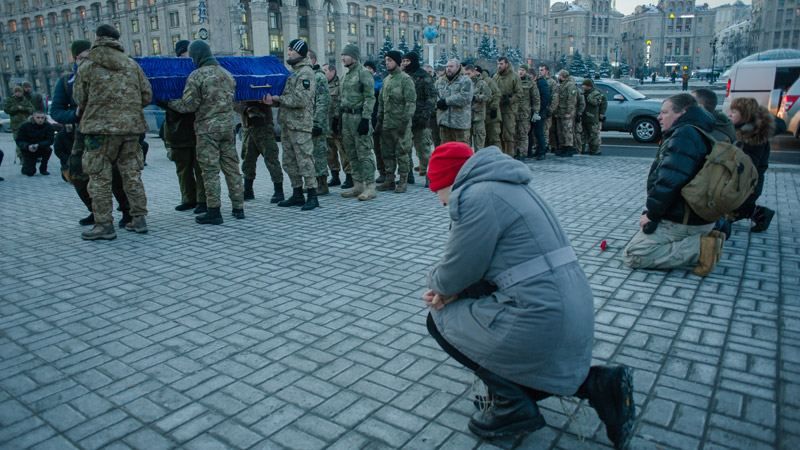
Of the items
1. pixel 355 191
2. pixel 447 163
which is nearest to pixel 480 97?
pixel 355 191

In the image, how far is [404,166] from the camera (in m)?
9.54

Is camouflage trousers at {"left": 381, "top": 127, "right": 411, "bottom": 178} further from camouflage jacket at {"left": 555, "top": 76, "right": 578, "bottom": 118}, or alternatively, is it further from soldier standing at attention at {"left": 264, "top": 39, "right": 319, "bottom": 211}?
camouflage jacket at {"left": 555, "top": 76, "right": 578, "bottom": 118}

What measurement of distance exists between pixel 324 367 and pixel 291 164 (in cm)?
525

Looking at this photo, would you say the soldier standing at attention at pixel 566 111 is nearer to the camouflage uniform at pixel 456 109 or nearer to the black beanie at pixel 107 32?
the camouflage uniform at pixel 456 109

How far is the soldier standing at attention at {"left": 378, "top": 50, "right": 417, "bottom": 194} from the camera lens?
29.2 feet

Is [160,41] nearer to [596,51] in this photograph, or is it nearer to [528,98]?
[528,98]

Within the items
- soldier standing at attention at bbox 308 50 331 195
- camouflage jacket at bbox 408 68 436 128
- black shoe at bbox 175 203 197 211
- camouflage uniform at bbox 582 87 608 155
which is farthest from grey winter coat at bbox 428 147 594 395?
camouflage uniform at bbox 582 87 608 155

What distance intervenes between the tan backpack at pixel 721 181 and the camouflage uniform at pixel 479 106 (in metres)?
6.23

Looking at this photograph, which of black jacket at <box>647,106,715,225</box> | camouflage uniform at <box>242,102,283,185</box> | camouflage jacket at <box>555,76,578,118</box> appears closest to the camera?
black jacket at <box>647,106,715,225</box>

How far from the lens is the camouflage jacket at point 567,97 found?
1322cm

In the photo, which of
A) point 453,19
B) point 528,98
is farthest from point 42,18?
point 528,98

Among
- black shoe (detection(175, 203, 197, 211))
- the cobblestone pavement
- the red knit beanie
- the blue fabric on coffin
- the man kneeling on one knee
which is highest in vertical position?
the blue fabric on coffin

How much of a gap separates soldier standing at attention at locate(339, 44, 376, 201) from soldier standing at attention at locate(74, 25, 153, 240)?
297cm

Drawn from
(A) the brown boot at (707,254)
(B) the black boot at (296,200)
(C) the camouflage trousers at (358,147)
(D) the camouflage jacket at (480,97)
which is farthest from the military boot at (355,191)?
(A) the brown boot at (707,254)
